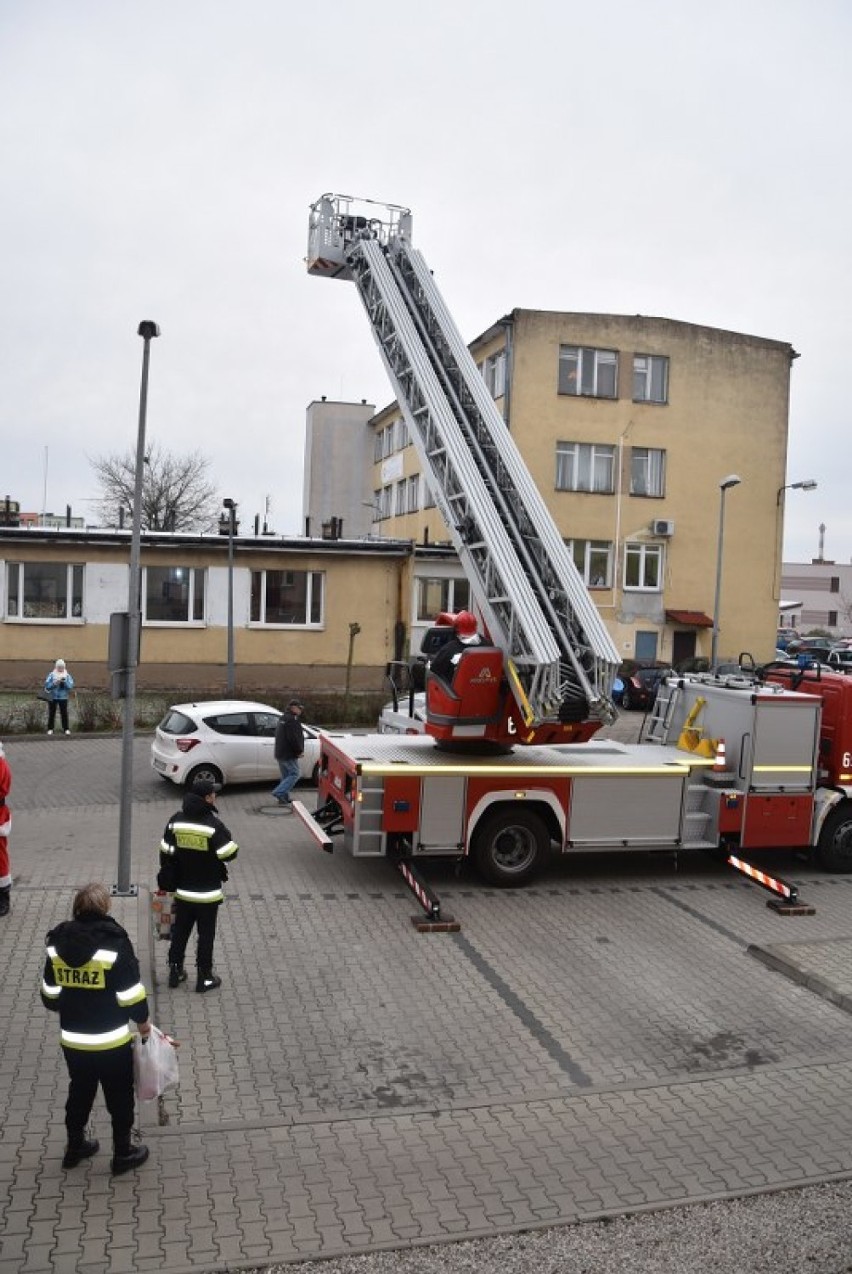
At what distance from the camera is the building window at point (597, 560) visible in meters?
34.4

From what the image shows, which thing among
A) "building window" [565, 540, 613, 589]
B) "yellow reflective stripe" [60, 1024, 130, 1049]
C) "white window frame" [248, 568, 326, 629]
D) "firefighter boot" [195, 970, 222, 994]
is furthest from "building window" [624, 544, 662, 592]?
"yellow reflective stripe" [60, 1024, 130, 1049]

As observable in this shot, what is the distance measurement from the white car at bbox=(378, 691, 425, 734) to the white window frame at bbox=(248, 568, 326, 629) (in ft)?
48.4

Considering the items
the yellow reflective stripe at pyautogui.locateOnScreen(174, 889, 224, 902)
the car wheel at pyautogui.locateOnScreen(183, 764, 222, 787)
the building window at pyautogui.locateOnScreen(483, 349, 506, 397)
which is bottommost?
the car wheel at pyautogui.locateOnScreen(183, 764, 222, 787)

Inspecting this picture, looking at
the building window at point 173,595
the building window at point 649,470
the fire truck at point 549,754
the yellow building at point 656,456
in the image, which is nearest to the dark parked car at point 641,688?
the yellow building at point 656,456

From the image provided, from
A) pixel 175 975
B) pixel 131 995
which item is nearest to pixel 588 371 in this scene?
pixel 175 975

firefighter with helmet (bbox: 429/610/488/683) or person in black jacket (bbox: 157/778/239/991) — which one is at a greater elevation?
firefighter with helmet (bbox: 429/610/488/683)

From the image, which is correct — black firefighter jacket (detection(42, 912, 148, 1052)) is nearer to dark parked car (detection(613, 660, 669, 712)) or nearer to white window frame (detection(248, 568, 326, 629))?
dark parked car (detection(613, 660, 669, 712))

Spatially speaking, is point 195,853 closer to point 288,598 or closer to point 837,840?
point 837,840

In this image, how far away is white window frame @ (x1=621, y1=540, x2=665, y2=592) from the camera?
34.6 meters

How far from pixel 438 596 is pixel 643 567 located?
7.75 m

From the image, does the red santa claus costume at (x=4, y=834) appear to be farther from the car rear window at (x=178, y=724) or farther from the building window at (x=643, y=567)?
the building window at (x=643, y=567)

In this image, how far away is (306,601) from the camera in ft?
96.7

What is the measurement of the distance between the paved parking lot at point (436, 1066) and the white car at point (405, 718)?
6.77ft

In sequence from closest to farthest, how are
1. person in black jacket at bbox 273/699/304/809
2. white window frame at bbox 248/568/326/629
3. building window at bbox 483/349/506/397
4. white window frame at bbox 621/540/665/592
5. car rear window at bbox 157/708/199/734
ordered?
person in black jacket at bbox 273/699/304/809
car rear window at bbox 157/708/199/734
white window frame at bbox 248/568/326/629
building window at bbox 483/349/506/397
white window frame at bbox 621/540/665/592
